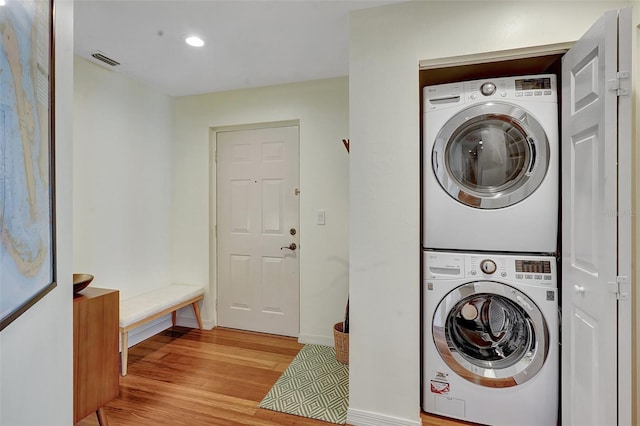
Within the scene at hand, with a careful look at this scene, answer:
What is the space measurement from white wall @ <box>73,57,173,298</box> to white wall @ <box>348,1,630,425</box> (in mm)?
2085

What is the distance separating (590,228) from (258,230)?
2549 millimetres

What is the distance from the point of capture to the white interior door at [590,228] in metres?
1.21

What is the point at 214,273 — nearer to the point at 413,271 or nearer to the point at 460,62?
the point at 413,271

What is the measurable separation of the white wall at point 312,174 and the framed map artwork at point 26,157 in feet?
7.01

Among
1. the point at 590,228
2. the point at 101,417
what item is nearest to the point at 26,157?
the point at 101,417

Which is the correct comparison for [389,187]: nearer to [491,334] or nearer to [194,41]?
[491,334]

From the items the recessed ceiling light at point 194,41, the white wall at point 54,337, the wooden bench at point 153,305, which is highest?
the recessed ceiling light at point 194,41

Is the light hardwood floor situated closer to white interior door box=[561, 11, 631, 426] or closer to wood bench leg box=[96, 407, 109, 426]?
wood bench leg box=[96, 407, 109, 426]

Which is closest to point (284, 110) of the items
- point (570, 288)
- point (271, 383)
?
point (271, 383)

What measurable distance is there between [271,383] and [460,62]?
2.37m

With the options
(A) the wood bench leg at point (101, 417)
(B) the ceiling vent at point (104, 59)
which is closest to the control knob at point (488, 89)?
(B) the ceiling vent at point (104, 59)

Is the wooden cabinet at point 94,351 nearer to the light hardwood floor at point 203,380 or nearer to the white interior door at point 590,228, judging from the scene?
the light hardwood floor at point 203,380

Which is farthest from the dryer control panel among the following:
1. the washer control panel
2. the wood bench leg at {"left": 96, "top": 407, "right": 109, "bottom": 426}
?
the wood bench leg at {"left": 96, "top": 407, "right": 109, "bottom": 426}

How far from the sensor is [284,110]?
3.01 m
